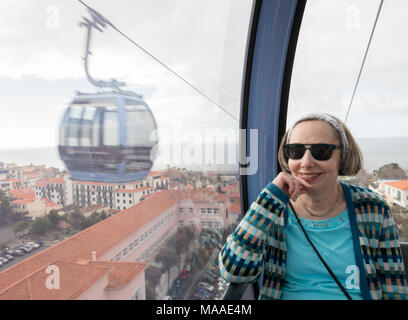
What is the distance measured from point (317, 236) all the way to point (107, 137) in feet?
3.44

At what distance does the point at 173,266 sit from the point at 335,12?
1.96 meters

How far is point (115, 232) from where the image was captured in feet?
4.19

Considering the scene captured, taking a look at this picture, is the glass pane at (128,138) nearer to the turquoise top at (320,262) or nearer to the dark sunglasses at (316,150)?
the turquoise top at (320,262)

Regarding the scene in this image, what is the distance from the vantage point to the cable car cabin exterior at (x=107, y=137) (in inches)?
46.5

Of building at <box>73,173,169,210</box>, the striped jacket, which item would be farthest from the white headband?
building at <box>73,173,169,210</box>

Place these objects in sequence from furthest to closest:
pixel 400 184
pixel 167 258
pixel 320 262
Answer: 1. pixel 400 184
2. pixel 167 258
3. pixel 320 262

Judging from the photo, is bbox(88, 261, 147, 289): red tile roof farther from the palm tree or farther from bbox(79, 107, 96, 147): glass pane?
bbox(79, 107, 96, 147): glass pane

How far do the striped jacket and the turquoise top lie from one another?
3cm

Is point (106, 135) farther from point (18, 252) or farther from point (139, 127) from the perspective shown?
point (18, 252)

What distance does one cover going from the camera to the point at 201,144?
168 centimetres

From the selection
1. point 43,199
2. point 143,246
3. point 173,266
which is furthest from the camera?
point 173,266

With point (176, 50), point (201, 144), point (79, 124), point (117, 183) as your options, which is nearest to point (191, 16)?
point (176, 50)

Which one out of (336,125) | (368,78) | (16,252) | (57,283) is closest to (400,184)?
(368,78)

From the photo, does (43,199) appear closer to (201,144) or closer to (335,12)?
(201,144)
